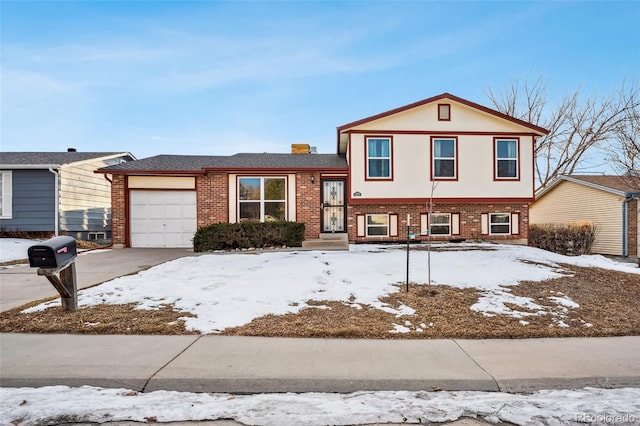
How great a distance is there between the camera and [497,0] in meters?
11.4

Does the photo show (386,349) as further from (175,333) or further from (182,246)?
(182,246)

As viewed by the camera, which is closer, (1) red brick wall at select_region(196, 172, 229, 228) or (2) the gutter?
(1) red brick wall at select_region(196, 172, 229, 228)

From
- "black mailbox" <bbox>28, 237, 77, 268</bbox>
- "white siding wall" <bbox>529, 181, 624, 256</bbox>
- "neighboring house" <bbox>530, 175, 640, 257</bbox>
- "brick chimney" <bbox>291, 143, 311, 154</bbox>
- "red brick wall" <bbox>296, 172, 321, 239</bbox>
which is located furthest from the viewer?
"brick chimney" <bbox>291, 143, 311, 154</bbox>

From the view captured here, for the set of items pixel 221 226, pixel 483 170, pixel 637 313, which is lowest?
pixel 637 313

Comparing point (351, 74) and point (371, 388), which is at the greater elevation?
point (351, 74)

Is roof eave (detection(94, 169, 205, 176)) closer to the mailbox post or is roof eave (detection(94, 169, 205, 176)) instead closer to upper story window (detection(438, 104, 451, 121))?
the mailbox post

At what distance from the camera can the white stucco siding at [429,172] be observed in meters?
14.0

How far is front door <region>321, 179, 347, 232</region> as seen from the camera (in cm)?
1456

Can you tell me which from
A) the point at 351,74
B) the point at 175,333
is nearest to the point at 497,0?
the point at 351,74

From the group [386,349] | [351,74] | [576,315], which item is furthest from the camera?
[351,74]

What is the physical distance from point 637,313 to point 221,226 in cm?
1082

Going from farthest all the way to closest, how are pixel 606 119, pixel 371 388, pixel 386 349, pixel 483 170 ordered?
pixel 606 119 → pixel 483 170 → pixel 386 349 → pixel 371 388

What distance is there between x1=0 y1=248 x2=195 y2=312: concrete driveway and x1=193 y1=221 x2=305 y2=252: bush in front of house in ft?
4.67

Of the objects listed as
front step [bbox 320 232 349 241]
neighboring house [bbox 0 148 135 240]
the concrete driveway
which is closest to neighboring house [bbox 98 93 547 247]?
front step [bbox 320 232 349 241]
